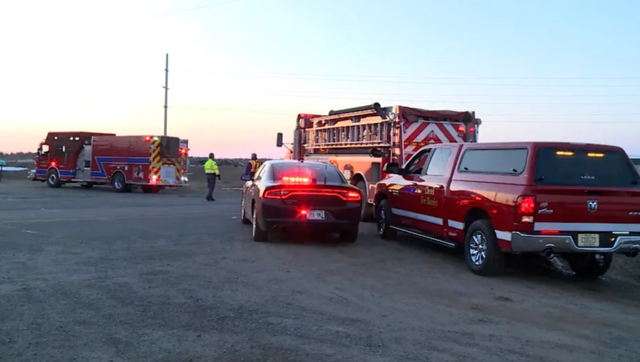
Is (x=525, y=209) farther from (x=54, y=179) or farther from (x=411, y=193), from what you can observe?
(x=54, y=179)

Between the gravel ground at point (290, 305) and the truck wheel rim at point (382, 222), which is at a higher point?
the truck wheel rim at point (382, 222)

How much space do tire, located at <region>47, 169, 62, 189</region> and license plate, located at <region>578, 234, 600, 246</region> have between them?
28.8 m

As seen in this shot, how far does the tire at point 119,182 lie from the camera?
95.4 feet

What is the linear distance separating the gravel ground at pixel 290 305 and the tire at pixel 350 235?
26cm

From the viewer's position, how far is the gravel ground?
5223 mm

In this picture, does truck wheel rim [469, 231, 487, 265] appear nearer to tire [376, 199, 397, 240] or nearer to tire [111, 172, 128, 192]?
tire [376, 199, 397, 240]

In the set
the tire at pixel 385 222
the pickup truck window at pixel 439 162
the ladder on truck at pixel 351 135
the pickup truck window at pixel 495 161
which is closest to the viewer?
the pickup truck window at pixel 495 161

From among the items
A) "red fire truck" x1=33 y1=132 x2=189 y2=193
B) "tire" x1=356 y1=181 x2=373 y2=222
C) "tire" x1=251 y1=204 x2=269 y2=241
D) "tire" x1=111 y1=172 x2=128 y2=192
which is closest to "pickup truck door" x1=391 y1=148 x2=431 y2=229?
"tire" x1=251 y1=204 x2=269 y2=241

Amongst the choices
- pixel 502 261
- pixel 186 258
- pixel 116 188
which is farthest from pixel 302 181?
pixel 116 188

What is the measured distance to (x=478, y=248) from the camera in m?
8.88

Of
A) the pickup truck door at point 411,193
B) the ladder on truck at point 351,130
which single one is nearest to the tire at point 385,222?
the pickup truck door at point 411,193

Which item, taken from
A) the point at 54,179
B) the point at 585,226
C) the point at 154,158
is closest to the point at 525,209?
the point at 585,226

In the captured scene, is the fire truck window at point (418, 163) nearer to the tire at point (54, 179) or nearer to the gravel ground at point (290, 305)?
the gravel ground at point (290, 305)

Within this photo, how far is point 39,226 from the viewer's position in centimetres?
1333
